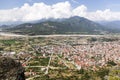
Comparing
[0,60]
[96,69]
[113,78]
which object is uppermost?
[0,60]

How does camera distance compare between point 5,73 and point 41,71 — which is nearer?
point 5,73

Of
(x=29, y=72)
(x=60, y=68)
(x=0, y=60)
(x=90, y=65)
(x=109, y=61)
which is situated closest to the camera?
(x=0, y=60)

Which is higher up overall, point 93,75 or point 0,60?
point 0,60

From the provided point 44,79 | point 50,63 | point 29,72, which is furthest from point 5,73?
point 50,63

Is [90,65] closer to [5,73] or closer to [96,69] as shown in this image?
[96,69]

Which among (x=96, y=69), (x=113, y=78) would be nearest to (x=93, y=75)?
(x=96, y=69)

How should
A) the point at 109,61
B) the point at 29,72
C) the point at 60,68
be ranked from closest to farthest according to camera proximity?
the point at 29,72 < the point at 60,68 < the point at 109,61
